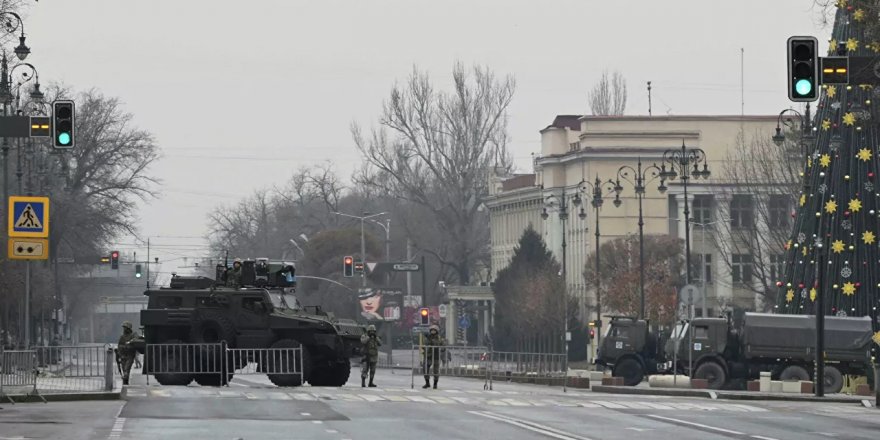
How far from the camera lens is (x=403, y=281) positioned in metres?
135

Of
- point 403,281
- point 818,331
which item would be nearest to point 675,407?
point 818,331

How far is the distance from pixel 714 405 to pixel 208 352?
34.9 feet

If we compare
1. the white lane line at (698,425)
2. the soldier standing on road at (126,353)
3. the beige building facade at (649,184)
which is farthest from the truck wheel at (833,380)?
the beige building facade at (649,184)

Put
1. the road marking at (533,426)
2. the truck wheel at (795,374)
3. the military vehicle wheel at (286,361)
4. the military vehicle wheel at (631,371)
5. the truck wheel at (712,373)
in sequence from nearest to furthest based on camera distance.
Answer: the road marking at (533,426) < the military vehicle wheel at (286,361) < the truck wheel at (795,374) < the truck wheel at (712,373) < the military vehicle wheel at (631,371)

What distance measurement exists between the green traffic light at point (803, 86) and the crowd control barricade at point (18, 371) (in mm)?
13799

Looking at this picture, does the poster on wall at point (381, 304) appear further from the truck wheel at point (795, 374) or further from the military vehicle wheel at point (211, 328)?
the military vehicle wheel at point (211, 328)

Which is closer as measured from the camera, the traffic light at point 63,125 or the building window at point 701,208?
the traffic light at point 63,125

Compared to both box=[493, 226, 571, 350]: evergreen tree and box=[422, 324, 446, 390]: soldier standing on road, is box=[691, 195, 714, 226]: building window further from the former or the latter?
box=[422, 324, 446, 390]: soldier standing on road

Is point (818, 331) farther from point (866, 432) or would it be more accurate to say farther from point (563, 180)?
point (563, 180)

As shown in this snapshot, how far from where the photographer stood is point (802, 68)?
24328 mm

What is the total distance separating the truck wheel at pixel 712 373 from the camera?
168ft

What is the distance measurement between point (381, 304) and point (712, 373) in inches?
2017

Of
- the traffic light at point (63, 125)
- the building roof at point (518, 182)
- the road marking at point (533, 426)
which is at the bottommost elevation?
the road marking at point (533, 426)

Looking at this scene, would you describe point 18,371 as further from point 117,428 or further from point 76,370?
point 117,428
